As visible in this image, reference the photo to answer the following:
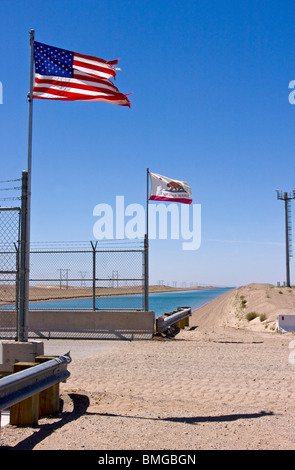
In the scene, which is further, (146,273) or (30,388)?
(146,273)

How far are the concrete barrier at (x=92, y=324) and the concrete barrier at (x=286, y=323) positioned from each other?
5.76m

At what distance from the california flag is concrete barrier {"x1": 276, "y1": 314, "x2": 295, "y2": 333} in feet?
19.0

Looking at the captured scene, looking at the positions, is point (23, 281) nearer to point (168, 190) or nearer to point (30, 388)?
point (30, 388)

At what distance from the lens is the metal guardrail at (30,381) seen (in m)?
5.20

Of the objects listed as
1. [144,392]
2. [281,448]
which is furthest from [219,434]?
[144,392]

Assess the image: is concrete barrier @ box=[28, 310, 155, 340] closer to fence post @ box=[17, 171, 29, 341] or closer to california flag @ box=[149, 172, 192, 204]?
california flag @ box=[149, 172, 192, 204]

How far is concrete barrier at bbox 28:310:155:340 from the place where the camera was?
15516mm

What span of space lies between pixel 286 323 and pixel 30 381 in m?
14.5

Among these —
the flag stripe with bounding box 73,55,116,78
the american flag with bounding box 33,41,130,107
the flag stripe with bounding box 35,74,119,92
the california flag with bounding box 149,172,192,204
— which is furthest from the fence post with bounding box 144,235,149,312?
the flag stripe with bounding box 73,55,116,78

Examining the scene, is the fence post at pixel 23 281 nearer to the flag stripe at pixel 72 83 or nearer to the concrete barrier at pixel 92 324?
the flag stripe at pixel 72 83

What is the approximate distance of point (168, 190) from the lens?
17812 millimetres

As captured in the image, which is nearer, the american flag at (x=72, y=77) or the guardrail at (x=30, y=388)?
the guardrail at (x=30, y=388)

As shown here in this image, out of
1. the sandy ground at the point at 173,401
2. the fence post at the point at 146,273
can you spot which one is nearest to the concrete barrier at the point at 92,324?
the fence post at the point at 146,273

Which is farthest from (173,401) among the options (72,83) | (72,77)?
(72,77)
